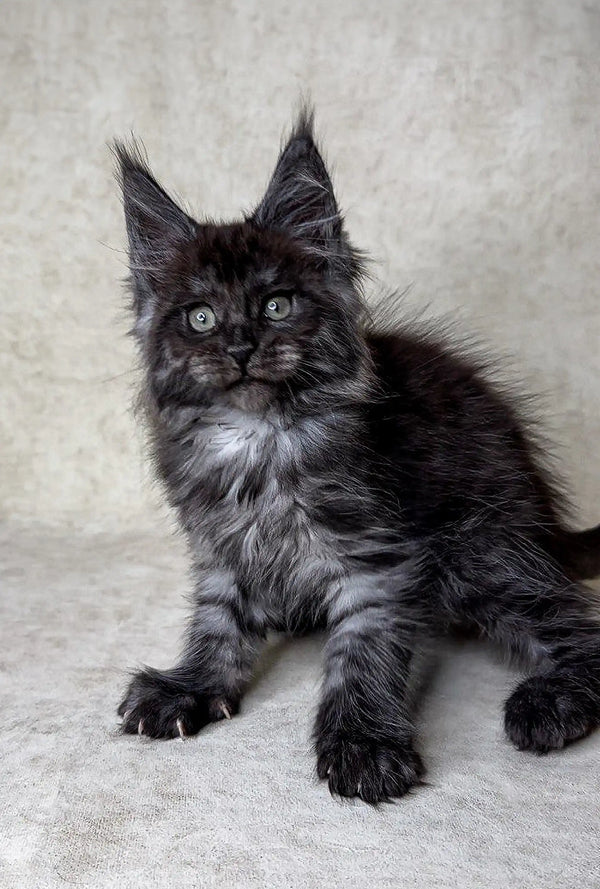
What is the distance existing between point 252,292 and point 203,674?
85 cm

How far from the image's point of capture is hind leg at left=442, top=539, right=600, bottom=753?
2.04 m

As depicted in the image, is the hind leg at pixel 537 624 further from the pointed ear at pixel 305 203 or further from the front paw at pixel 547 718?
the pointed ear at pixel 305 203

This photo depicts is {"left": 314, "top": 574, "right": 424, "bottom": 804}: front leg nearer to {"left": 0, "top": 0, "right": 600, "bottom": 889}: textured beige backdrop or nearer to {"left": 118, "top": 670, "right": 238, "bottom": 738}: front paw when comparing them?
{"left": 118, "top": 670, "right": 238, "bottom": 738}: front paw

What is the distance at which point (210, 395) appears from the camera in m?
2.05

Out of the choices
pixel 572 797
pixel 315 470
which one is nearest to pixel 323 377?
pixel 315 470

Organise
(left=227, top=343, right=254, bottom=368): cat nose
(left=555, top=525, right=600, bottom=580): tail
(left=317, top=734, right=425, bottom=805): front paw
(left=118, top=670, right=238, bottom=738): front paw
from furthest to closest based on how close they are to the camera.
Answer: (left=555, top=525, right=600, bottom=580): tail
(left=118, top=670, right=238, bottom=738): front paw
(left=227, top=343, right=254, bottom=368): cat nose
(left=317, top=734, right=425, bottom=805): front paw

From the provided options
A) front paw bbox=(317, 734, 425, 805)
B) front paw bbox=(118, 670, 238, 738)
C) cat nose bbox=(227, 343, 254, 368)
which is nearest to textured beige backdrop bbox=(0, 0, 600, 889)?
front paw bbox=(118, 670, 238, 738)

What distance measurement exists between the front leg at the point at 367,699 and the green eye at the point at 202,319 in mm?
605

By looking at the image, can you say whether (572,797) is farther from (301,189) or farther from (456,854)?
(301,189)

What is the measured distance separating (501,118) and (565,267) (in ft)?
1.70

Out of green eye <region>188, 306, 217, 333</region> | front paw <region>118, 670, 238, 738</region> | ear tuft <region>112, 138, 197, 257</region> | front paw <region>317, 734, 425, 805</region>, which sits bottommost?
front paw <region>118, 670, 238, 738</region>

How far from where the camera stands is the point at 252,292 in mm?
2021

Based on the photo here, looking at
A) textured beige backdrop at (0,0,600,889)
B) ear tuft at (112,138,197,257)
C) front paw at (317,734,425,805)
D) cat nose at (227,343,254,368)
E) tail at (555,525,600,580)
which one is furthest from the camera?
textured beige backdrop at (0,0,600,889)

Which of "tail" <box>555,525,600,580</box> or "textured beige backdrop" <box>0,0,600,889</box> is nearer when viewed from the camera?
"tail" <box>555,525,600,580</box>
